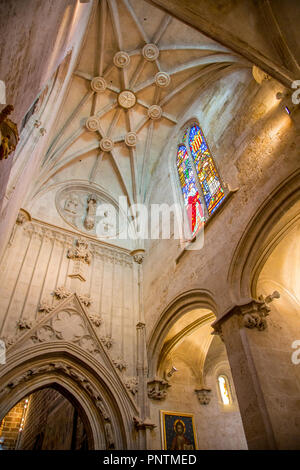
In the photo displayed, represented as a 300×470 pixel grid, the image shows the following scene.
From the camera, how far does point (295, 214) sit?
5.46 metres

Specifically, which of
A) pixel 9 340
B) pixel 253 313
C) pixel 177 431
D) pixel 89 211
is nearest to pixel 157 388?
pixel 177 431

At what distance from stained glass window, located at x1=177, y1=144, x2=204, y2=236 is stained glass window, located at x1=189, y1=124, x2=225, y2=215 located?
0.37 m

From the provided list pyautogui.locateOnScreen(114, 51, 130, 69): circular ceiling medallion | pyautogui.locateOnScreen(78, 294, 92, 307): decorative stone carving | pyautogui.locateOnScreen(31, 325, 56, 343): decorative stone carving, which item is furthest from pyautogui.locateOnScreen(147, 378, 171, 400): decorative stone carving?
pyautogui.locateOnScreen(114, 51, 130, 69): circular ceiling medallion

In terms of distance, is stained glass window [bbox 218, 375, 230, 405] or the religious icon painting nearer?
the religious icon painting

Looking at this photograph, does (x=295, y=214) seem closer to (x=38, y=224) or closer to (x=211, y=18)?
(x=211, y=18)

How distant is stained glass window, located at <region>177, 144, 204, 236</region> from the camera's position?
855 centimetres

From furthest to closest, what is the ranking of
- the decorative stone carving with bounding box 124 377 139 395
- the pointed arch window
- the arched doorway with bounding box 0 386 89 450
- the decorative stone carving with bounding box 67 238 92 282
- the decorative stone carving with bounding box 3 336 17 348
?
the arched doorway with bounding box 0 386 89 450, the decorative stone carving with bounding box 67 238 92 282, the pointed arch window, the decorative stone carving with bounding box 124 377 139 395, the decorative stone carving with bounding box 3 336 17 348

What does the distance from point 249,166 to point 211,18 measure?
2816 millimetres

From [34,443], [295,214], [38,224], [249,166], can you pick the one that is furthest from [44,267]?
[34,443]

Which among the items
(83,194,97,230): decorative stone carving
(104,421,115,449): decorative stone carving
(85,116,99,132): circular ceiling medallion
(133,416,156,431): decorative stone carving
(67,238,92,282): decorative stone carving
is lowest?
(104,421,115,449): decorative stone carving

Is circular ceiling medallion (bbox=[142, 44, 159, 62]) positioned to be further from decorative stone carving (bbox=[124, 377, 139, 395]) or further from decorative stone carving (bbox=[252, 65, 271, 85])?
decorative stone carving (bbox=[124, 377, 139, 395])

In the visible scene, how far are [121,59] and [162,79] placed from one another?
1737 millimetres

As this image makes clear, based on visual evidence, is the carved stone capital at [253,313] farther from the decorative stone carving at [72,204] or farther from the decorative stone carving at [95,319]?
the decorative stone carving at [72,204]

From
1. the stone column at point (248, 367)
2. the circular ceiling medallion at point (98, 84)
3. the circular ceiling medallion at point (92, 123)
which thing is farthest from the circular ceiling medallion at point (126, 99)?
the stone column at point (248, 367)
